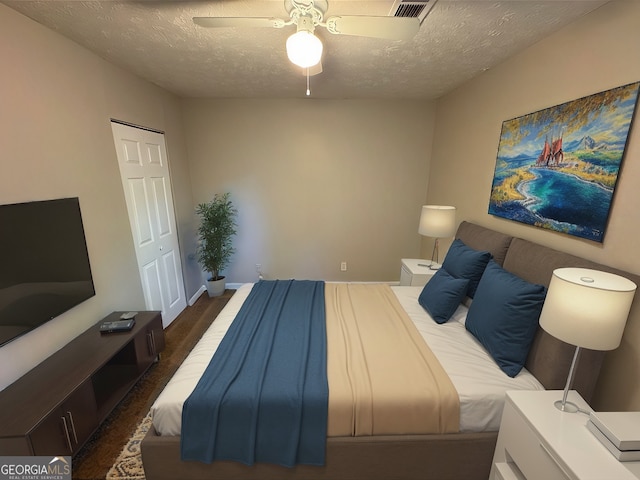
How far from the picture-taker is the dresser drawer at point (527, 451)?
100 centimetres

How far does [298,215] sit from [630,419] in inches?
128

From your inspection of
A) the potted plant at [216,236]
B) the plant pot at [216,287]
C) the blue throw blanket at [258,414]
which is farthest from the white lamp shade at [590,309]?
the plant pot at [216,287]

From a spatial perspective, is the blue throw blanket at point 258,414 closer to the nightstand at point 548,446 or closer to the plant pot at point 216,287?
the nightstand at point 548,446

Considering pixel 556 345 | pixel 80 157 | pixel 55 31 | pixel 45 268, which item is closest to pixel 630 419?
pixel 556 345

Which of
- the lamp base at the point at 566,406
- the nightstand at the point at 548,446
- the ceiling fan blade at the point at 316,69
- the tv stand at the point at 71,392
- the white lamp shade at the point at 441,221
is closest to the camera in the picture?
the nightstand at the point at 548,446

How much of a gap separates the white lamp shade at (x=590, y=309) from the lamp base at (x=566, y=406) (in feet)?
1.05

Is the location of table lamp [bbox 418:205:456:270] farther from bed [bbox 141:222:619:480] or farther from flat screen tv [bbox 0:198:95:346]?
flat screen tv [bbox 0:198:95:346]

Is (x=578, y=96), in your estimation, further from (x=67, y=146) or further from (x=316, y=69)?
(x=67, y=146)

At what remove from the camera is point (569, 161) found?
5.27 feet

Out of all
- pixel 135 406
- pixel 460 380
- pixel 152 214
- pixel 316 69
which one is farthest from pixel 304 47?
pixel 135 406

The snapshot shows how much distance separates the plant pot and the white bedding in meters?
1.86

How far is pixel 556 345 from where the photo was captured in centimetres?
135

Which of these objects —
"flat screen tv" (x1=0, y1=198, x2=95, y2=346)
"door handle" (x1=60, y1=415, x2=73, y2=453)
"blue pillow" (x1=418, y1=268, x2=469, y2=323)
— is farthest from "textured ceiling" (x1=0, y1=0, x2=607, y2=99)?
"door handle" (x1=60, y1=415, x2=73, y2=453)

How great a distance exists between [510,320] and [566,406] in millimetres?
426
